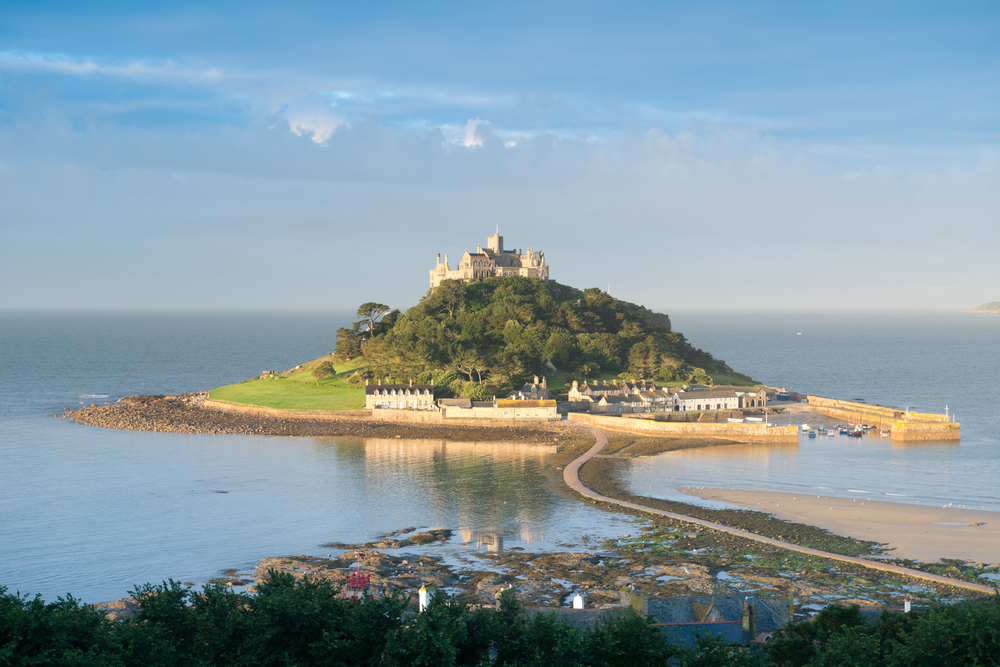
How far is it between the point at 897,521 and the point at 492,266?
250ft

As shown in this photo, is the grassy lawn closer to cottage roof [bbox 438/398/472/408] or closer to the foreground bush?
cottage roof [bbox 438/398/472/408]

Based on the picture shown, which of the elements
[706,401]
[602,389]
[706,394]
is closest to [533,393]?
[602,389]

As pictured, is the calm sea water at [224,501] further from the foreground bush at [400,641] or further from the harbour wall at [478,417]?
the foreground bush at [400,641]

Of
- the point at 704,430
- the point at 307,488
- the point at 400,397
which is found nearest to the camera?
the point at 307,488

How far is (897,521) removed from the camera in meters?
37.3

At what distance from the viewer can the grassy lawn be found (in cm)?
7469

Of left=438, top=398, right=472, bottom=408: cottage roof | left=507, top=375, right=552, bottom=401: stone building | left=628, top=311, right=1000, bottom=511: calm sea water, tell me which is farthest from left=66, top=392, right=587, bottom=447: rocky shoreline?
left=628, top=311, right=1000, bottom=511: calm sea water

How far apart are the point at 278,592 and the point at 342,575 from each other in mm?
10960

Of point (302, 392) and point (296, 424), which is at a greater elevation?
point (302, 392)

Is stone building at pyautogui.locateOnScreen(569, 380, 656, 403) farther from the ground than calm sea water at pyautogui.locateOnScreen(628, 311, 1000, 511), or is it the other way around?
stone building at pyautogui.locateOnScreen(569, 380, 656, 403)

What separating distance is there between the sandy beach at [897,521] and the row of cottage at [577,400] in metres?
26.3

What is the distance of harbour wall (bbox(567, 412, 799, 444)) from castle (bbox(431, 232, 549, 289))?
44.6 meters

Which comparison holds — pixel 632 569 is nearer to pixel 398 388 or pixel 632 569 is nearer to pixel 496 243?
pixel 398 388

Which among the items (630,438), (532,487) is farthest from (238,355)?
(532,487)
